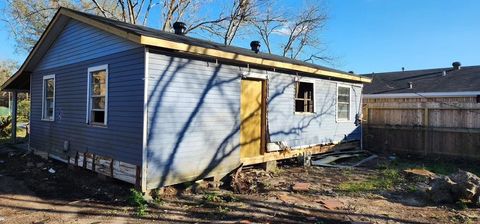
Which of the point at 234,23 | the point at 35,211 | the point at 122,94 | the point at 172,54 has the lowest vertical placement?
the point at 35,211

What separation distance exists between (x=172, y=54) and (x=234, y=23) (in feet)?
65.2

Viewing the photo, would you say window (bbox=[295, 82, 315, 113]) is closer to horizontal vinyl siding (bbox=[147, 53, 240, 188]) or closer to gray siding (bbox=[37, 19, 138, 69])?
Result: horizontal vinyl siding (bbox=[147, 53, 240, 188])

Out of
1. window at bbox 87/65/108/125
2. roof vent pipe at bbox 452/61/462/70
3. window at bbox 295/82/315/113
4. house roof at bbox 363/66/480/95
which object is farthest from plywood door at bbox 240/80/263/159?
roof vent pipe at bbox 452/61/462/70

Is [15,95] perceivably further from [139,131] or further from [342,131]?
[342,131]

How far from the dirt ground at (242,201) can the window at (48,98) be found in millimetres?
1991

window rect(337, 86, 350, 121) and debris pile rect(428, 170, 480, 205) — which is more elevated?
window rect(337, 86, 350, 121)

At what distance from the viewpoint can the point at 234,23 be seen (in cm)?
2642

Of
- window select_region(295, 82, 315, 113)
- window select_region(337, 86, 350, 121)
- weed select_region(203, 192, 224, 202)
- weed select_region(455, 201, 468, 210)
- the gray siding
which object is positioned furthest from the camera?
window select_region(337, 86, 350, 121)

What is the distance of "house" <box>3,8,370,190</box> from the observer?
7055 mm

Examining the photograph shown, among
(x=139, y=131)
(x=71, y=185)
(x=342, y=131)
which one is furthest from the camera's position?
(x=342, y=131)

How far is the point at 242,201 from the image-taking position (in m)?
6.87

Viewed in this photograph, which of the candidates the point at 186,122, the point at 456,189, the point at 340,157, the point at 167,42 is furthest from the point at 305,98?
the point at 167,42

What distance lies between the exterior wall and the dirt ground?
0.82m

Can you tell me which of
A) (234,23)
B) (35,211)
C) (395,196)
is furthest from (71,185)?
(234,23)
